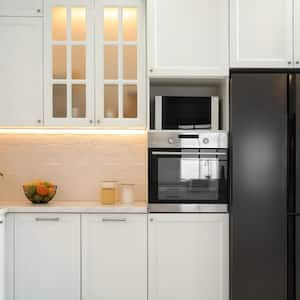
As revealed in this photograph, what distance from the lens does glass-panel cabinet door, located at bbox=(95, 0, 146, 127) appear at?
3.56m

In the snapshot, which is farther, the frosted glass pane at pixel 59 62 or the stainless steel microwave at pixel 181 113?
the frosted glass pane at pixel 59 62

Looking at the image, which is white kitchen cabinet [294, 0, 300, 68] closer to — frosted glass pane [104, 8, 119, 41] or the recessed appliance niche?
the recessed appliance niche

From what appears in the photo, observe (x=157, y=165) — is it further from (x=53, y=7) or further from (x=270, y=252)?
(x=53, y=7)

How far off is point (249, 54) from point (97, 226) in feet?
5.23

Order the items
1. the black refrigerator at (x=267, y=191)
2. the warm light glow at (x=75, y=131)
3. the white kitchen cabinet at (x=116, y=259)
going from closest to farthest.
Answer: the black refrigerator at (x=267, y=191) < the white kitchen cabinet at (x=116, y=259) < the warm light glow at (x=75, y=131)

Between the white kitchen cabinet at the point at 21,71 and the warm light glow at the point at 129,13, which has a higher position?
the warm light glow at the point at 129,13

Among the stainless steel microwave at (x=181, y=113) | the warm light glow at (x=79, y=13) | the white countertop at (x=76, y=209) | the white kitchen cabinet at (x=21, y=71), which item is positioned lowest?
the white countertop at (x=76, y=209)

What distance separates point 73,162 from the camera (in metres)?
3.89

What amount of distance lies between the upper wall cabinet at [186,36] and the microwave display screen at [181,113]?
18 centimetres

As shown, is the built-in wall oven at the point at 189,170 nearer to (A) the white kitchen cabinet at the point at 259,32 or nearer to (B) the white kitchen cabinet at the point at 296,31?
(A) the white kitchen cabinet at the point at 259,32

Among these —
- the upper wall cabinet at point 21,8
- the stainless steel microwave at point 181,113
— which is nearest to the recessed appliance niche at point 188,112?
the stainless steel microwave at point 181,113

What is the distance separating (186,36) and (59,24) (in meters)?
0.93

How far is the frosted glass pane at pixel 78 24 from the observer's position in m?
3.56

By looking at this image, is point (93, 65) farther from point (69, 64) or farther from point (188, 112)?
point (188, 112)
